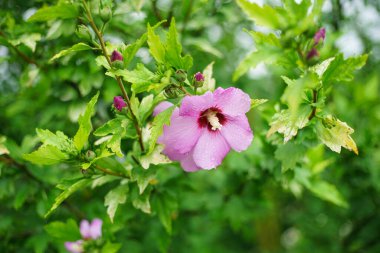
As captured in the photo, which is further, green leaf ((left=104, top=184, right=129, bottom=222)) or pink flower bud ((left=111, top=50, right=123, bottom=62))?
green leaf ((left=104, top=184, right=129, bottom=222))

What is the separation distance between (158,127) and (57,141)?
42 centimetres

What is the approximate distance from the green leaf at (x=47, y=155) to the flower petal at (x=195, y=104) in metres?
0.47

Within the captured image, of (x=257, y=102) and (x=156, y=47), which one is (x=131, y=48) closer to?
(x=156, y=47)

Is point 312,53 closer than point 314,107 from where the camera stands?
Yes

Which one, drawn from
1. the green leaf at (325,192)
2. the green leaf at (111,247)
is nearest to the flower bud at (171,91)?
the green leaf at (111,247)

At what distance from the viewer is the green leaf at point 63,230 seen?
5.79 ft

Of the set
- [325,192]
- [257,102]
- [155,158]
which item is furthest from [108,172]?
[325,192]

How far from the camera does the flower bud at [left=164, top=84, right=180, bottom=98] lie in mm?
1348

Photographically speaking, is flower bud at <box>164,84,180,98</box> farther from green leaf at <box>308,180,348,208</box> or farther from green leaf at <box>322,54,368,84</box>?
green leaf at <box>308,180,348,208</box>

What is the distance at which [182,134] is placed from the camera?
1.43 m

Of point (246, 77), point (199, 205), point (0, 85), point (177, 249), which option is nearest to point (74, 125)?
point (0, 85)

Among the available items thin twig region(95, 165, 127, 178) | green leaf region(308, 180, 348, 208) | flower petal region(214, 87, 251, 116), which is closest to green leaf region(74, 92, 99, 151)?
thin twig region(95, 165, 127, 178)

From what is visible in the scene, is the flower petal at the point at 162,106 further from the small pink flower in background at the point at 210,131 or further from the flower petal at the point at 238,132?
the flower petal at the point at 238,132

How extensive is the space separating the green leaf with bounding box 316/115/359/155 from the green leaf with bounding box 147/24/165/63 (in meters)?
0.64
